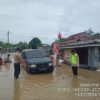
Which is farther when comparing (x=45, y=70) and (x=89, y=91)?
(x=45, y=70)

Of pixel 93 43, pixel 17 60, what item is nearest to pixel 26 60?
pixel 17 60

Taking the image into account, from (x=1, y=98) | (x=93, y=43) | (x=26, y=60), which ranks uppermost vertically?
(x=93, y=43)

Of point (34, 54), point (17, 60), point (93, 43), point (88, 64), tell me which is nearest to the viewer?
point (17, 60)

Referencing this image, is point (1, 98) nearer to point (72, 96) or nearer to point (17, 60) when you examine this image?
point (72, 96)

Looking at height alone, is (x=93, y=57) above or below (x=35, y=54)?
below

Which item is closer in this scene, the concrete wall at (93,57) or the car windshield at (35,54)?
the car windshield at (35,54)

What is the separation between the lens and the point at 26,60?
20.5m

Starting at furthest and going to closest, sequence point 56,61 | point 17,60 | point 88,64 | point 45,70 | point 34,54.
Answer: point 56,61 < point 88,64 < point 34,54 < point 45,70 < point 17,60

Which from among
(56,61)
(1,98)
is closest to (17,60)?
(1,98)

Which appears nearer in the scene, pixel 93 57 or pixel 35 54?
pixel 35 54

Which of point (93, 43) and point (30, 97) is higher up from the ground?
point (93, 43)

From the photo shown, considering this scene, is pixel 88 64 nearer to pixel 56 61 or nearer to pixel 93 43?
pixel 93 43

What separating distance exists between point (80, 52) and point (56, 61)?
274 cm

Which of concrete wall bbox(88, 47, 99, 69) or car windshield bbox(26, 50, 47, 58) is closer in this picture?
car windshield bbox(26, 50, 47, 58)
